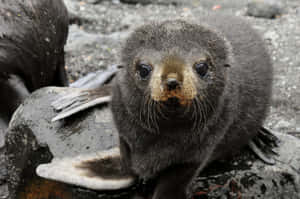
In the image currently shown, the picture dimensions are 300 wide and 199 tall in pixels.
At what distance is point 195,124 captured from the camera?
3018mm

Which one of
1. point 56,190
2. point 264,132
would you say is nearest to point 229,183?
Result: point 264,132

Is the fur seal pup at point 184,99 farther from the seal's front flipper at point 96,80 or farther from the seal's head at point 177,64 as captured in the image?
the seal's front flipper at point 96,80

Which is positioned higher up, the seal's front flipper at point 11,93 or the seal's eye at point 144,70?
the seal's eye at point 144,70

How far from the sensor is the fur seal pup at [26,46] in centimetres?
508

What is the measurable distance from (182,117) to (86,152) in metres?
1.28

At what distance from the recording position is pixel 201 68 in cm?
283

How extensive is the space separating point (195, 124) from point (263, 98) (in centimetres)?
117

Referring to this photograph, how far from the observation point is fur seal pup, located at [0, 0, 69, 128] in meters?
5.08

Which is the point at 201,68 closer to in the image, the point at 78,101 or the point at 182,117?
the point at 182,117

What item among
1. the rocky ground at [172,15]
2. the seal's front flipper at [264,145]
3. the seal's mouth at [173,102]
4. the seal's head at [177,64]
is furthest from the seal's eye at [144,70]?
the rocky ground at [172,15]

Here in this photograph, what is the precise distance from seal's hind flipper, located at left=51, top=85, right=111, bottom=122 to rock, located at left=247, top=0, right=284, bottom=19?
5057 mm

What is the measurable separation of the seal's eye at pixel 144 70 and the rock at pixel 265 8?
20.4ft

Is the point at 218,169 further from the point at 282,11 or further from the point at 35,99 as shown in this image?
the point at 282,11

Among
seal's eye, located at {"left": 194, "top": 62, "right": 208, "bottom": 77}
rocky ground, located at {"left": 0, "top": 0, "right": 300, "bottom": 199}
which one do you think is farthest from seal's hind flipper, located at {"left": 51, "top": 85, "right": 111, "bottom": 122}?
seal's eye, located at {"left": 194, "top": 62, "right": 208, "bottom": 77}
